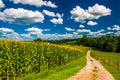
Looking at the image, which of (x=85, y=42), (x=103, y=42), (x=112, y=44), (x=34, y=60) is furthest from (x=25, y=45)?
(x=85, y=42)

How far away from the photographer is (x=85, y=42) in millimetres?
A: 182500

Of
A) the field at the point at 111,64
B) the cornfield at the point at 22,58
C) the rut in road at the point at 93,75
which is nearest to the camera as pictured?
the cornfield at the point at 22,58

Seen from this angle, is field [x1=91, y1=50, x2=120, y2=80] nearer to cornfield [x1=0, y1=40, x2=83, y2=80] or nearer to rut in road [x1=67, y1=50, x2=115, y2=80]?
rut in road [x1=67, y1=50, x2=115, y2=80]

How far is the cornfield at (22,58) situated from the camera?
17467 millimetres

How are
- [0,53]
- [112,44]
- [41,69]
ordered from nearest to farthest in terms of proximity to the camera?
[0,53]
[41,69]
[112,44]

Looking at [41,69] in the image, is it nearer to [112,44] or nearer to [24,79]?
[24,79]

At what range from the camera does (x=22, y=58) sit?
20.5m

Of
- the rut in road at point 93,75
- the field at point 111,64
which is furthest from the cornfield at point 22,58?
the field at point 111,64

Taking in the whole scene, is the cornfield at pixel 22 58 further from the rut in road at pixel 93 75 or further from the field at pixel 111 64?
the field at pixel 111 64

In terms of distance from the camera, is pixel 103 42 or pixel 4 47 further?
pixel 103 42

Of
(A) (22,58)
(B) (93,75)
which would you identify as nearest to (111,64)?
(B) (93,75)

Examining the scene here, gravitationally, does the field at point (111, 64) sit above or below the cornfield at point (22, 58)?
below

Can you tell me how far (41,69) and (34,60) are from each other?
2575 mm

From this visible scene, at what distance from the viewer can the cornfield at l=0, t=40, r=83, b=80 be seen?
17467mm
